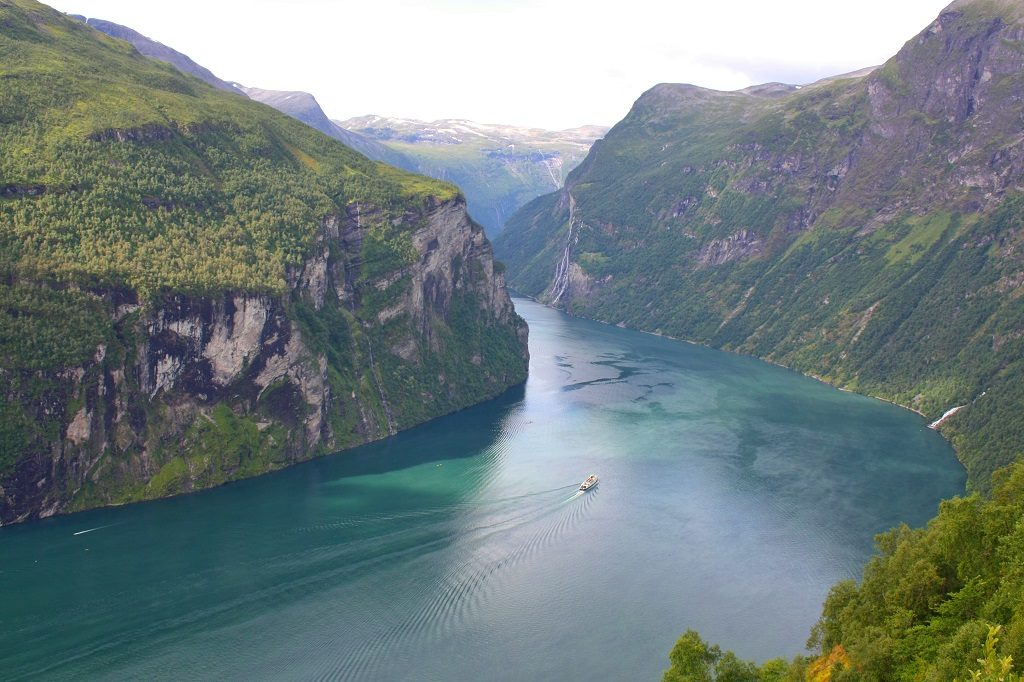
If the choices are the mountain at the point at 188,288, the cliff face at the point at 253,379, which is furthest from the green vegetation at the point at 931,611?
the mountain at the point at 188,288

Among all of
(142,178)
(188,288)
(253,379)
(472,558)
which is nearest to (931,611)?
(472,558)

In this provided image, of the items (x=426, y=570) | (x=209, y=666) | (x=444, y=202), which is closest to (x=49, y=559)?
(x=209, y=666)

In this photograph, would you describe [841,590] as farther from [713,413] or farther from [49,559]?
[713,413]

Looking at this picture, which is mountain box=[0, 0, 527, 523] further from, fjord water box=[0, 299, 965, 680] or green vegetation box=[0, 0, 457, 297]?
fjord water box=[0, 299, 965, 680]

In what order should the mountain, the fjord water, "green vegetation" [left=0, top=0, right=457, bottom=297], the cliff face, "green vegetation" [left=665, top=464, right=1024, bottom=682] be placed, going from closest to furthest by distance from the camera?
"green vegetation" [left=665, top=464, right=1024, bottom=682]
the fjord water
the cliff face
the mountain
"green vegetation" [left=0, top=0, right=457, bottom=297]

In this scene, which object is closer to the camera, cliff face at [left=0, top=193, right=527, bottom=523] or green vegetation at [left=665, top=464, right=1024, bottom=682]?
green vegetation at [left=665, top=464, right=1024, bottom=682]

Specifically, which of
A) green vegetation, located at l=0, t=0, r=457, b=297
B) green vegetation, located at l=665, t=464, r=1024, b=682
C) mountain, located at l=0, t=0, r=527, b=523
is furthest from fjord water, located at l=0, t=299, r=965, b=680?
green vegetation, located at l=0, t=0, r=457, b=297

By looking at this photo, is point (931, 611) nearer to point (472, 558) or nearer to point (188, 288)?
point (472, 558)

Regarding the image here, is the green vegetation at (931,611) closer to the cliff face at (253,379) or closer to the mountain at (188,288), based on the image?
the cliff face at (253,379)
